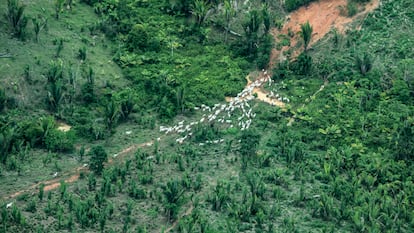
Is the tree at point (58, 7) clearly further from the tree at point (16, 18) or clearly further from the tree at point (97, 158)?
the tree at point (97, 158)

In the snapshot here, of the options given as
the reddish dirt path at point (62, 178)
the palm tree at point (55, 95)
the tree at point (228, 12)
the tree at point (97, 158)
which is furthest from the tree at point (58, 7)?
the tree at point (97, 158)

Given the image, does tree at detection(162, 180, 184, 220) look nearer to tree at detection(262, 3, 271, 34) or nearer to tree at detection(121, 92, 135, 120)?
tree at detection(121, 92, 135, 120)

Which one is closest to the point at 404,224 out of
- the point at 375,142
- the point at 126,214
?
the point at 375,142

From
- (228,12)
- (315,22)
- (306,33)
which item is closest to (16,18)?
(228,12)

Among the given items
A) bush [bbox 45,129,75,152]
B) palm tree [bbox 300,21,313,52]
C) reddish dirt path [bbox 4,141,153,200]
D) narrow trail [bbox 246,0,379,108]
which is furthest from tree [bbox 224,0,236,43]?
bush [bbox 45,129,75,152]

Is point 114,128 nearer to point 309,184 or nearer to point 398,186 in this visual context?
point 309,184

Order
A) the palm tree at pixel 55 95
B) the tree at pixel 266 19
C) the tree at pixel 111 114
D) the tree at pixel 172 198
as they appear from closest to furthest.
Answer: the tree at pixel 172 198, the tree at pixel 111 114, the palm tree at pixel 55 95, the tree at pixel 266 19

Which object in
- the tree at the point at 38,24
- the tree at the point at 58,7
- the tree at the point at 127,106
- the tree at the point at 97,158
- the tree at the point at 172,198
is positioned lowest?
the tree at the point at 172,198

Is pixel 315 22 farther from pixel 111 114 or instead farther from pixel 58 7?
pixel 58 7
